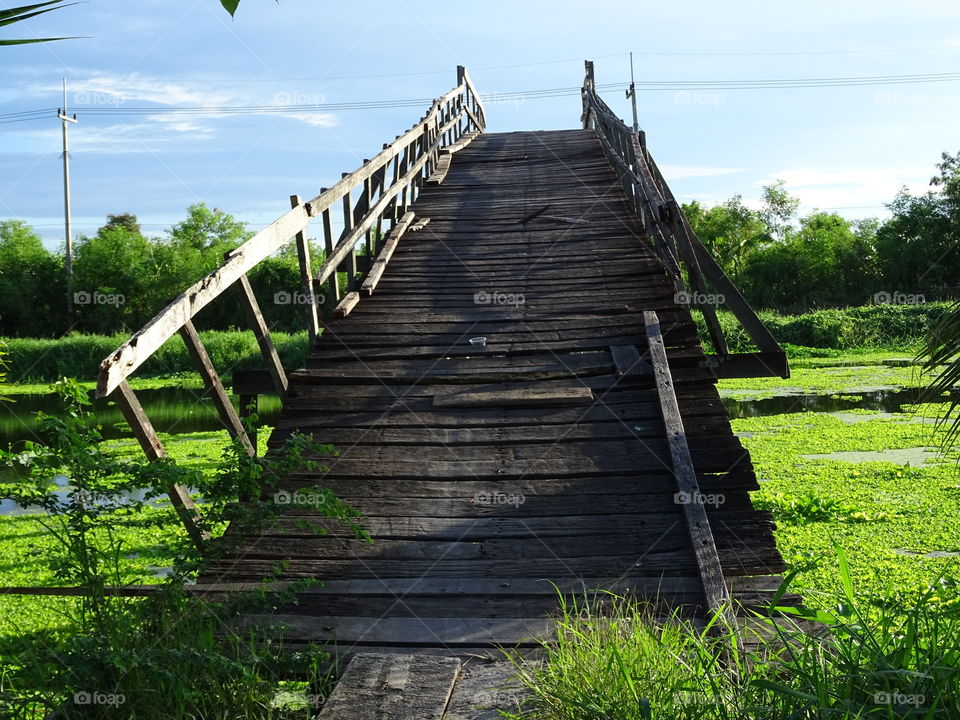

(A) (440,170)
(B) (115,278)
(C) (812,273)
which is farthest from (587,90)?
(B) (115,278)

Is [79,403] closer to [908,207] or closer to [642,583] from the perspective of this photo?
[642,583]

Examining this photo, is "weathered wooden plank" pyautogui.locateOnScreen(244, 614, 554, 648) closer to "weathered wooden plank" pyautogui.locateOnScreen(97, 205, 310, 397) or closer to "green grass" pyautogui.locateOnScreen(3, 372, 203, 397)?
"weathered wooden plank" pyautogui.locateOnScreen(97, 205, 310, 397)

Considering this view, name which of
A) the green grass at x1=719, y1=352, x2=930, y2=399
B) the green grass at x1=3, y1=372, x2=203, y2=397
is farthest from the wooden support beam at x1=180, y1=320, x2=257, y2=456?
the green grass at x1=3, y1=372, x2=203, y2=397

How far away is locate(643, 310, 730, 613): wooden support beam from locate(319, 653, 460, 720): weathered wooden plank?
976 mm

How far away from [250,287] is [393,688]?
3.04m

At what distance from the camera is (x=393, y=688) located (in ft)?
9.74

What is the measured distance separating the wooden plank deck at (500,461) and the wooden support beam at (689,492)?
71mm

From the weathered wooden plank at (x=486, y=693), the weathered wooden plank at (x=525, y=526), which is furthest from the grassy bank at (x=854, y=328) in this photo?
the weathered wooden plank at (x=486, y=693)

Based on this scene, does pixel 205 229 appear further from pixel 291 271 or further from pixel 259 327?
pixel 259 327

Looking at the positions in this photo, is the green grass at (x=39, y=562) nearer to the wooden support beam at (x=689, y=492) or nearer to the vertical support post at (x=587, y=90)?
the wooden support beam at (x=689, y=492)

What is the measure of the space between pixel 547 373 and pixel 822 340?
70.0ft

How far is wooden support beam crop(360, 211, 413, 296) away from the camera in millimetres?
7277

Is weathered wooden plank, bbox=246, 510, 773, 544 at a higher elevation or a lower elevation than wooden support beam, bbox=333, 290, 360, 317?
lower

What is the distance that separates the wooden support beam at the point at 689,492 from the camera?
141 inches
